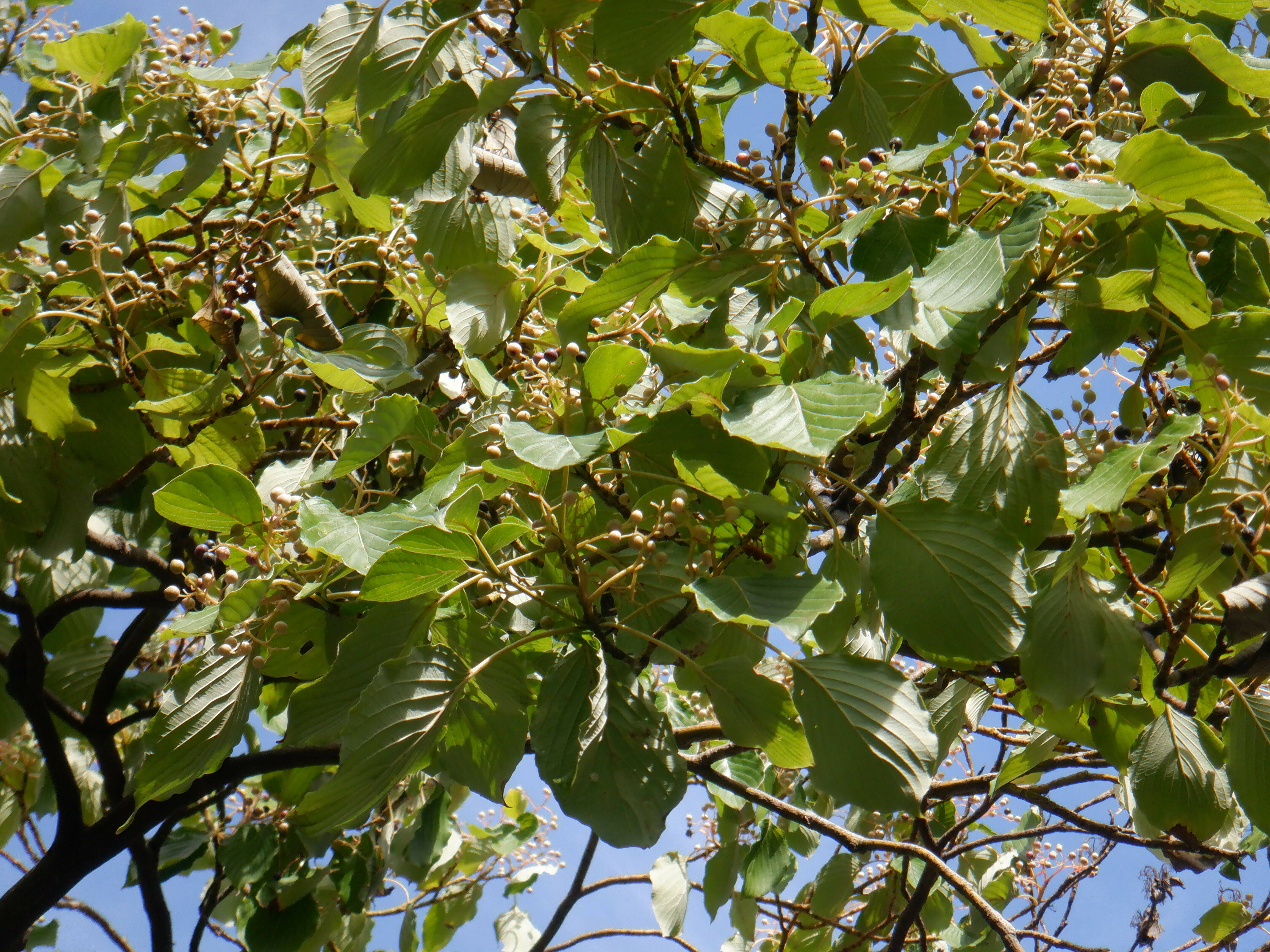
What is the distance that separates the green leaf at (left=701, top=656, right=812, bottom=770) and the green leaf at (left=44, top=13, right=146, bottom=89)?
186 cm

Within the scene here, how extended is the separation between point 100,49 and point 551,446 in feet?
5.55

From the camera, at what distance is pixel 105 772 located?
6.98 ft

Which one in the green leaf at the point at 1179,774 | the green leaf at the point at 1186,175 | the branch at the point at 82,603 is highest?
the green leaf at the point at 1186,175

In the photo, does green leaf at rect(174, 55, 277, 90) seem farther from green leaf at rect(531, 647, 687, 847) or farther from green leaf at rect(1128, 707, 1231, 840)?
green leaf at rect(1128, 707, 1231, 840)

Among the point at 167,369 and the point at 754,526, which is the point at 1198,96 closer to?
the point at 754,526

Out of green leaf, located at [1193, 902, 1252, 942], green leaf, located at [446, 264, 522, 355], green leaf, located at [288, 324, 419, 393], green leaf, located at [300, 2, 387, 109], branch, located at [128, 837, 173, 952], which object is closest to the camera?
green leaf, located at [288, 324, 419, 393]

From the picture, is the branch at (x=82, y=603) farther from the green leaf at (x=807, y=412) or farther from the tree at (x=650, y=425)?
the green leaf at (x=807, y=412)

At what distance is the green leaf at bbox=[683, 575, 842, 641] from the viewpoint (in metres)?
0.97

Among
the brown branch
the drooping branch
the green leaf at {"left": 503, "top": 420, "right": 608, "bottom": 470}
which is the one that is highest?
the green leaf at {"left": 503, "top": 420, "right": 608, "bottom": 470}

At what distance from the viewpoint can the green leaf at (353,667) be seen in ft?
4.19

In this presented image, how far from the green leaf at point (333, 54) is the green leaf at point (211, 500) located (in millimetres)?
736

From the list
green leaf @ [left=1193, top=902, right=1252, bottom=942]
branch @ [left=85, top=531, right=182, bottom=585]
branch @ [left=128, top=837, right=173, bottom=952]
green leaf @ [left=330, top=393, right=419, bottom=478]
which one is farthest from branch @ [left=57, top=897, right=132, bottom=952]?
green leaf @ [left=1193, top=902, right=1252, bottom=942]

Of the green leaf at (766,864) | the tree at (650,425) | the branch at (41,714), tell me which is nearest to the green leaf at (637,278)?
the tree at (650,425)

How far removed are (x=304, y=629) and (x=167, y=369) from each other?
670 millimetres
